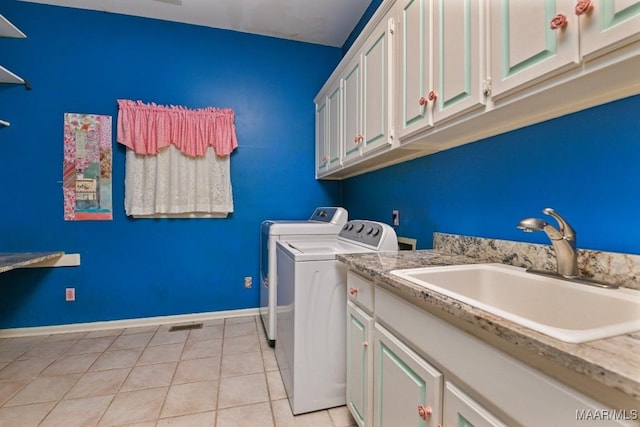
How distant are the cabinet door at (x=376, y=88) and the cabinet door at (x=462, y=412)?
119cm

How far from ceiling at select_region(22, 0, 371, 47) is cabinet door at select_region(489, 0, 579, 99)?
198cm

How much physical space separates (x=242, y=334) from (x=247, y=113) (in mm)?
2106

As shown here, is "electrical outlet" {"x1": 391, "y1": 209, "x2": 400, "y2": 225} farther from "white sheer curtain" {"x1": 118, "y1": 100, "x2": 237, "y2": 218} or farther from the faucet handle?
"white sheer curtain" {"x1": 118, "y1": 100, "x2": 237, "y2": 218}

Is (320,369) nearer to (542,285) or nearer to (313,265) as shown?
(313,265)

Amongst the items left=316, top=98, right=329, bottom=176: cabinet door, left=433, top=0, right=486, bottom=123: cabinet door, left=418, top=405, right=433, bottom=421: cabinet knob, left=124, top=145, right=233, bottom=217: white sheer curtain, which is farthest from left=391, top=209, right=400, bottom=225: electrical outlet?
left=124, top=145, right=233, bottom=217: white sheer curtain

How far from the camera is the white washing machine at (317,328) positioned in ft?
5.17

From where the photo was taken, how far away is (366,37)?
179 centimetres

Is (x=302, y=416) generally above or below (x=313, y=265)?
below

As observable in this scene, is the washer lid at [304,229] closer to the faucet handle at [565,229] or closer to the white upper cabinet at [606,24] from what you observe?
the faucet handle at [565,229]

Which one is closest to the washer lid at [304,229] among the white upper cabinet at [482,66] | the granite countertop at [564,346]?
the white upper cabinet at [482,66]

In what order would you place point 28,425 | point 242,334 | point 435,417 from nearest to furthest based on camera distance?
point 435,417 < point 28,425 < point 242,334

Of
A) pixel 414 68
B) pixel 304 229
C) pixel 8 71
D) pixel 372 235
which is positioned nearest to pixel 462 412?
pixel 372 235

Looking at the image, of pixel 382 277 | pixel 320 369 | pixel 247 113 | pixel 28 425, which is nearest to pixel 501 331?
pixel 382 277

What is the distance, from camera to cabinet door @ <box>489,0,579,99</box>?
745 mm
